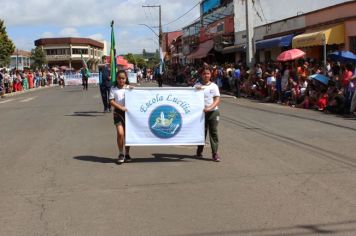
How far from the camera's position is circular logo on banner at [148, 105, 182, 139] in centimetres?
964

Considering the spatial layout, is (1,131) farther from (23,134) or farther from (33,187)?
(33,187)

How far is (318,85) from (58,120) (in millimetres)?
8810

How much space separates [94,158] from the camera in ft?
32.8

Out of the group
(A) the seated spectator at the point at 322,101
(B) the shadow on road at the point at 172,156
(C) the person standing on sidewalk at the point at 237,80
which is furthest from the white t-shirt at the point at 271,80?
(B) the shadow on road at the point at 172,156

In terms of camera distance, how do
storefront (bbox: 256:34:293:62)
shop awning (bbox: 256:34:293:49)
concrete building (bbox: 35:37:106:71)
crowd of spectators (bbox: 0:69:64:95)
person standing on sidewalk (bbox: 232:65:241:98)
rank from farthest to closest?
concrete building (bbox: 35:37:106:71)
crowd of spectators (bbox: 0:69:64:95)
storefront (bbox: 256:34:293:62)
shop awning (bbox: 256:34:293:49)
person standing on sidewalk (bbox: 232:65:241:98)

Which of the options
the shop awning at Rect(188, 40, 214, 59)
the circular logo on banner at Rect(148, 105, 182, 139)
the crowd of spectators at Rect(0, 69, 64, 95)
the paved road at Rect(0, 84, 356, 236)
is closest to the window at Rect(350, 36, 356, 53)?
the paved road at Rect(0, 84, 356, 236)

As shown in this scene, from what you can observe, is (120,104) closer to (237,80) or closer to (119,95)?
(119,95)

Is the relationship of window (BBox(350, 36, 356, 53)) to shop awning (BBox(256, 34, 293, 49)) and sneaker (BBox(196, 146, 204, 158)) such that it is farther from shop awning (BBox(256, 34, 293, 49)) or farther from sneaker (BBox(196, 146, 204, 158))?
sneaker (BBox(196, 146, 204, 158))

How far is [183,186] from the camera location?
755 cm

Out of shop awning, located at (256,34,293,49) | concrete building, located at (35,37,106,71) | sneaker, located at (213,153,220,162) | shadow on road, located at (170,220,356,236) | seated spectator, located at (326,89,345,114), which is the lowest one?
shadow on road, located at (170,220,356,236)

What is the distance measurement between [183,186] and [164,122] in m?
2.26

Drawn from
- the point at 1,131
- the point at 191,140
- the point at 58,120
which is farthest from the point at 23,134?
the point at 191,140

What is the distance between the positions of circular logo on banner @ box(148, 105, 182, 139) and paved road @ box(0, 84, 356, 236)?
518mm

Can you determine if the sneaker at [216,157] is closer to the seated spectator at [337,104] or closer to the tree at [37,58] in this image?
the seated spectator at [337,104]
